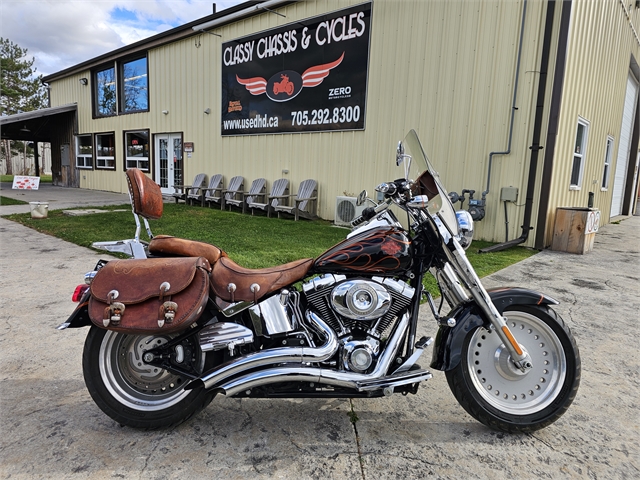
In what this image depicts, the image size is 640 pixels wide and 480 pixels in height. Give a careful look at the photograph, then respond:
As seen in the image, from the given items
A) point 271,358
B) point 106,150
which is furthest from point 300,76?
point 106,150

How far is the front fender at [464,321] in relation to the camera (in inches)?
80.9

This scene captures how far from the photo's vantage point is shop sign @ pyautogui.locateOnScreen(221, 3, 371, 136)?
29.7 ft

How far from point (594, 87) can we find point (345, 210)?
555 cm

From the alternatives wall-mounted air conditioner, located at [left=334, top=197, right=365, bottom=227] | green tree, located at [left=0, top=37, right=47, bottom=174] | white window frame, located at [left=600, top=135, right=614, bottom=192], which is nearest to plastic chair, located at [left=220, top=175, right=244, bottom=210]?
wall-mounted air conditioner, located at [left=334, top=197, right=365, bottom=227]

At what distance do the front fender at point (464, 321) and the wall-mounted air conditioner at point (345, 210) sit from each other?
618 centimetres

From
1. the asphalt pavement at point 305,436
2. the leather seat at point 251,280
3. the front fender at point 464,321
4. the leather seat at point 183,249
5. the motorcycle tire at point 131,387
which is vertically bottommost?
the asphalt pavement at point 305,436

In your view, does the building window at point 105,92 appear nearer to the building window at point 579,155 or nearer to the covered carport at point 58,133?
the covered carport at point 58,133

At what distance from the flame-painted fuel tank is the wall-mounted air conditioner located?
629 cm

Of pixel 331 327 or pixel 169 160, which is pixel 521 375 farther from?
pixel 169 160

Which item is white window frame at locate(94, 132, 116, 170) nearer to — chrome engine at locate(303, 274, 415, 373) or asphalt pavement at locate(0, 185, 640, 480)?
asphalt pavement at locate(0, 185, 640, 480)

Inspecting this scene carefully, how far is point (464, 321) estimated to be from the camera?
2.09 meters

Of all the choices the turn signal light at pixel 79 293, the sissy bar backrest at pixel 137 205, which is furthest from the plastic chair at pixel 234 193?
the turn signal light at pixel 79 293

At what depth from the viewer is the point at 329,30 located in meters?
9.32

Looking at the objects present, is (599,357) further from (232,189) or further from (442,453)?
(232,189)
